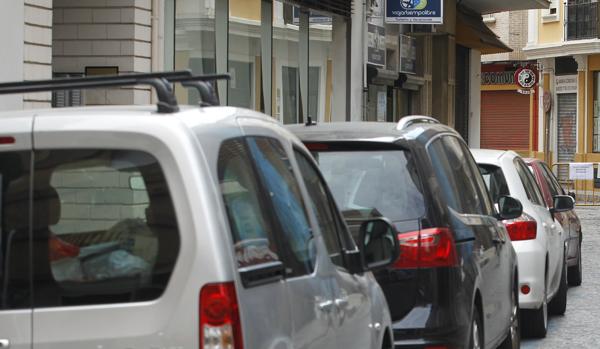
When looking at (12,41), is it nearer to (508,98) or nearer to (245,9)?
(245,9)

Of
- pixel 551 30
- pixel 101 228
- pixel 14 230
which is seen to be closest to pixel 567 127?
pixel 551 30

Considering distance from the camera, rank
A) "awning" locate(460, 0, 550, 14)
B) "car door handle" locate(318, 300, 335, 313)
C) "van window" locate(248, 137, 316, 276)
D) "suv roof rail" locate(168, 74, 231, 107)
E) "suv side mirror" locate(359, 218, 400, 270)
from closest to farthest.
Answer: "suv roof rail" locate(168, 74, 231, 107) → "van window" locate(248, 137, 316, 276) → "car door handle" locate(318, 300, 335, 313) → "suv side mirror" locate(359, 218, 400, 270) → "awning" locate(460, 0, 550, 14)

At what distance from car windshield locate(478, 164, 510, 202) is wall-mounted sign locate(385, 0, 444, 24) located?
13.8 m

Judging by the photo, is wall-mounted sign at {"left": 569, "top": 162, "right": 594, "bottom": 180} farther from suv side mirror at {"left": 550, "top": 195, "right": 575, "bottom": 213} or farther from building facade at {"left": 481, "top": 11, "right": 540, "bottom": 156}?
suv side mirror at {"left": 550, "top": 195, "right": 575, "bottom": 213}

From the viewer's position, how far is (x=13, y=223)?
4027 millimetres

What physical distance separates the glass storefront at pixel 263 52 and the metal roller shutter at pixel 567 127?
82.0 ft

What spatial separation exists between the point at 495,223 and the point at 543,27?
4219 centimetres

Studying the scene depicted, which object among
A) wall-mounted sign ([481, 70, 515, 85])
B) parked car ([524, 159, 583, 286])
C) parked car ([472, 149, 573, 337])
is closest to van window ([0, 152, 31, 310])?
parked car ([472, 149, 573, 337])

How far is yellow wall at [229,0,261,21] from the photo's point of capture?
2006 cm

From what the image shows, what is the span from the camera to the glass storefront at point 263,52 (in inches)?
734

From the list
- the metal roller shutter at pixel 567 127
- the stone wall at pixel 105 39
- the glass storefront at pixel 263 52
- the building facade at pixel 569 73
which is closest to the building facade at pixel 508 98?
the building facade at pixel 569 73

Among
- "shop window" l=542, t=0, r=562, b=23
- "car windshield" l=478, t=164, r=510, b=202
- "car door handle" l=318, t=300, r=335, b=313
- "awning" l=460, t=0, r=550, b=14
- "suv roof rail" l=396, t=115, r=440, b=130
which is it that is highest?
"shop window" l=542, t=0, r=562, b=23

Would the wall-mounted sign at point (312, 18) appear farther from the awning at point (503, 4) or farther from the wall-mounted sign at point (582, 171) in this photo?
the wall-mounted sign at point (582, 171)

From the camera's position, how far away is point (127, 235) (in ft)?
13.4
